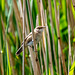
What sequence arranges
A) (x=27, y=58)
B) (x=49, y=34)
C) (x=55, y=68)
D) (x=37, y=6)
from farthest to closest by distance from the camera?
(x=27, y=58) → (x=55, y=68) → (x=49, y=34) → (x=37, y=6)

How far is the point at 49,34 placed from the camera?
5.15 ft

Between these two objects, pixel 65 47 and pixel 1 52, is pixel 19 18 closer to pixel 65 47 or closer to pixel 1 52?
pixel 1 52

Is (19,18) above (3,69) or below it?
above

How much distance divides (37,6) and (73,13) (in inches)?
15.6

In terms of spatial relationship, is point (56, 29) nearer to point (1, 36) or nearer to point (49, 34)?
point (49, 34)

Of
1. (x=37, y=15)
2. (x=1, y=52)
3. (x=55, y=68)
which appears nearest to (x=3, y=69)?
(x=1, y=52)

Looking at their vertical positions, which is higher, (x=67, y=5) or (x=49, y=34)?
(x=67, y=5)

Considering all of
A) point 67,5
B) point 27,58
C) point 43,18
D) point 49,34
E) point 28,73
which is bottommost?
point 28,73

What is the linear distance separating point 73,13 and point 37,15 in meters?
0.35

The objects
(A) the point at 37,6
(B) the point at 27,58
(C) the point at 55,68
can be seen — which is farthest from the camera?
(B) the point at 27,58

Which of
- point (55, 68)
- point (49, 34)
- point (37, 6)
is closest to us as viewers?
point (37, 6)

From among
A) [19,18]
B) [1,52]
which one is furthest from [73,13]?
[1,52]

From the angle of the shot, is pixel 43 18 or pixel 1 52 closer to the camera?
pixel 43 18

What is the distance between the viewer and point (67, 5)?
159 cm
